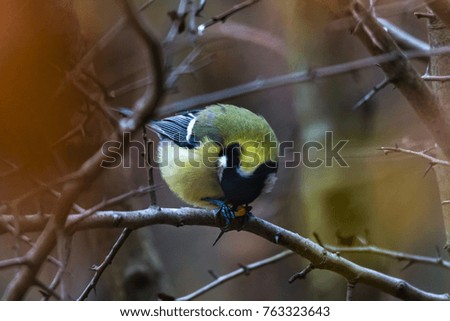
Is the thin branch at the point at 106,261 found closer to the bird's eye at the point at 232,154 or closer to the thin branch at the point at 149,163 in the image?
the thin branch at the point at 149,163

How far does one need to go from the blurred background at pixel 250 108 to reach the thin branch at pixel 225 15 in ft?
0.05

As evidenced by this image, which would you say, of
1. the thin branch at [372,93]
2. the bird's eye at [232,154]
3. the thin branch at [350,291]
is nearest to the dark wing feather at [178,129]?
the bird's eye at [232,154]

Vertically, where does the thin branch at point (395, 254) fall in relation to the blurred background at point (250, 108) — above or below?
below

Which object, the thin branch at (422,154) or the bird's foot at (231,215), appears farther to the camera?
the bird's foot at (231,215)

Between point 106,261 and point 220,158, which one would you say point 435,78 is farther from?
point 106,261

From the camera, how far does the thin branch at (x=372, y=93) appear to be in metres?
1.37

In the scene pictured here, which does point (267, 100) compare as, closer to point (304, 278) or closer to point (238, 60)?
point (238, 60)

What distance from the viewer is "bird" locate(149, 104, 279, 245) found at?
1.43 meters

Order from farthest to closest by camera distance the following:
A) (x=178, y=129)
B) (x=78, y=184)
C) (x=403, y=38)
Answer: (x=178, y=129), (x=403, y=38), (x=78, y=184)

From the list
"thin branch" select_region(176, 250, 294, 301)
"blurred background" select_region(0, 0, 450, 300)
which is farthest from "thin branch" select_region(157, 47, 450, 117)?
"thin branch" select_region(176, 250, 294, 301)

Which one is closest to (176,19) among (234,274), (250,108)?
(250,108)

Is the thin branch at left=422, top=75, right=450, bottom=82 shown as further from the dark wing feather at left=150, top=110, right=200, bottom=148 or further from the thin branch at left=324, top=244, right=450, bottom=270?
the dark wing feather at left=150, top=110, right=200, bottom=148

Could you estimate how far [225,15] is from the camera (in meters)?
1.38

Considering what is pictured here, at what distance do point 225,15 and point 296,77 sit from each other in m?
0.24
